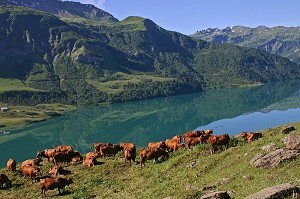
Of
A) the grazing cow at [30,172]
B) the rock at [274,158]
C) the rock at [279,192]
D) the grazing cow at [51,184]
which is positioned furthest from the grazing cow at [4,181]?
the rock at [279,192]

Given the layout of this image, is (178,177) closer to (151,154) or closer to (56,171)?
(151,154)

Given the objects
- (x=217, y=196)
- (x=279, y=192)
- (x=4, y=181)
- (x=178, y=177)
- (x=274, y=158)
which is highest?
(x=279, y=192)

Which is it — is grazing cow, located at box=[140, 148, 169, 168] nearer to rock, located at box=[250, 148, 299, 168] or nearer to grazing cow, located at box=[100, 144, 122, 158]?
grazing cow, located at box=[100, 144, 122, 158]

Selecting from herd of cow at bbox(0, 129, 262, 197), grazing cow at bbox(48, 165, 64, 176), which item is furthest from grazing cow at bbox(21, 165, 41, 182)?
grazing cow at bbox(48, 165, 64, 176)

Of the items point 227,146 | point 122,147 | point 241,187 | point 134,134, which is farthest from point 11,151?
point 241,187

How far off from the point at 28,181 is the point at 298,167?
24438mm

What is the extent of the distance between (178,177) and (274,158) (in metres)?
7.78

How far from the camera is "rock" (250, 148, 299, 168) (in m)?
24.9

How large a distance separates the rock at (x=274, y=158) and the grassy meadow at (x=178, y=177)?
1.38ft

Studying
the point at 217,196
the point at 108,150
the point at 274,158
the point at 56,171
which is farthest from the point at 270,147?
the point at 56,171

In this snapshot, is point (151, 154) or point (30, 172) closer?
point (30, 172)

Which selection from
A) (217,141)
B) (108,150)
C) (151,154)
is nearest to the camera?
(217,141)

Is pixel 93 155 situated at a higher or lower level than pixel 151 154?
lower

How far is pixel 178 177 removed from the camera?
28922 millimetres
